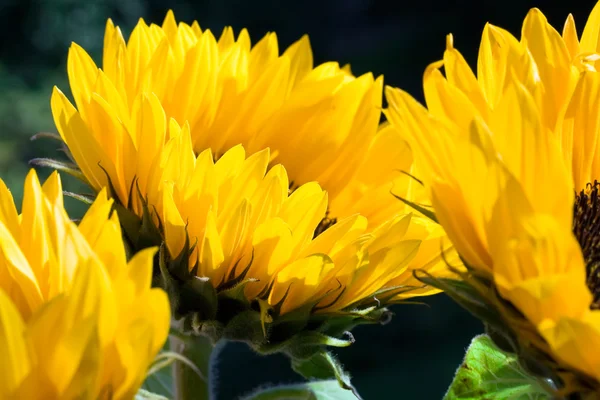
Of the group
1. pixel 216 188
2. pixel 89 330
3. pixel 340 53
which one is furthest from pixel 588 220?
pixel 340 53

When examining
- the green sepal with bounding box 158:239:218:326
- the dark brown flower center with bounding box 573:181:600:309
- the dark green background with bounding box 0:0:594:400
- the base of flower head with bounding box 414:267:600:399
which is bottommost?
the dark green background with bounding box 0:0:594:400

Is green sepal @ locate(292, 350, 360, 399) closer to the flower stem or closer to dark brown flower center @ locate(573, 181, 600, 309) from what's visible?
the flower stem

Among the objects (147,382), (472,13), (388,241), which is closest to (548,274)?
(388,241)

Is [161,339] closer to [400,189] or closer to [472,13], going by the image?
[400,189]

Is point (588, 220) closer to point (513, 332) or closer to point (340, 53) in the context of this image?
point (513, 332)

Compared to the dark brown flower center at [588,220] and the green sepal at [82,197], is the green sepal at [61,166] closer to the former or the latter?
the green sepal at [82,197]

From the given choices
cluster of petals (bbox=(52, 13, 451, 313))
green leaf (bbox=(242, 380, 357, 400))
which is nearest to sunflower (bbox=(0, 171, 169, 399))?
cluster of petals (bbox=(52, 13, 451, 313))

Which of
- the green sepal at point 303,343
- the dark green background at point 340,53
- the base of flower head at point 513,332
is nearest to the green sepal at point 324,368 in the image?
the green sepal at point 303,343
